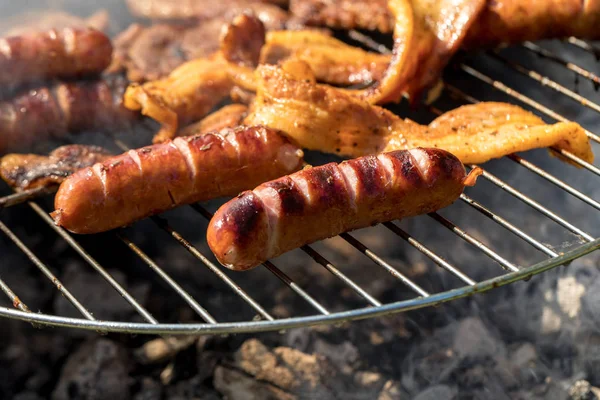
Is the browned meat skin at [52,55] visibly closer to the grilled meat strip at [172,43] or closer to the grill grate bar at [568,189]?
the grilled meat strip at [172,43]

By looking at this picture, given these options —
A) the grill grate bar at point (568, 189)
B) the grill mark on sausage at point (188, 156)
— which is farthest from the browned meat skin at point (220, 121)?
the grill grate bar at point (568, 189)

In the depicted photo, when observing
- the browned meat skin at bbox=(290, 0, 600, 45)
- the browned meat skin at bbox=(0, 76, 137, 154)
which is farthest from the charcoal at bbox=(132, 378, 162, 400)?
the browned meat skin at bbox=(290, 0, 600, 45)

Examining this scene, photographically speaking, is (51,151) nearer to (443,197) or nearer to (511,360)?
(443,197)

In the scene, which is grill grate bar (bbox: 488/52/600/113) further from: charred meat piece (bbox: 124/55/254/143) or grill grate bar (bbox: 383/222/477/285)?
charred meat piece (bbox: 124/55/254/143)

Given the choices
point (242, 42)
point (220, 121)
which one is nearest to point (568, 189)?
point (220, 121)

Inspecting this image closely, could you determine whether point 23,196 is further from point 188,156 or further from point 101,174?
point 188,156

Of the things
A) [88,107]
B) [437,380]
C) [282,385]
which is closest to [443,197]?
[437,380]
